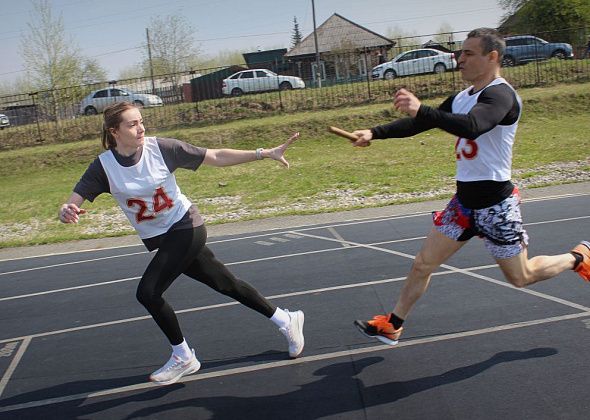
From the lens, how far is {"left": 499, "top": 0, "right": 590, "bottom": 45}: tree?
26.9 m

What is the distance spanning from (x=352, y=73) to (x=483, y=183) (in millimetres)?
24351

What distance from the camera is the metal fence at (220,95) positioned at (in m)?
23.1

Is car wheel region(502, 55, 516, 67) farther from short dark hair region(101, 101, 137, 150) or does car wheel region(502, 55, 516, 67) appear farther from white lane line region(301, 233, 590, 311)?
short dark hair region(101, 101, 137, 150)

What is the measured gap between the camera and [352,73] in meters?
27.5

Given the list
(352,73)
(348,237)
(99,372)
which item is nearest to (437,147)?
(348,237)

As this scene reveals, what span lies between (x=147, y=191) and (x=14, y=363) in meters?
2.19

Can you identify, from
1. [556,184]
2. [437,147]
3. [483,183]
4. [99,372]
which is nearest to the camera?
[483,183]

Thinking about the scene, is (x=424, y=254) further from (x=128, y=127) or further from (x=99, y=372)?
(x=99, y=372)

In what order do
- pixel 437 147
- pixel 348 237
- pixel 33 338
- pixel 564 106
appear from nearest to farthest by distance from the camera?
pixel 33 338 → pixel 348 237 → pixel 437 147 → pixel 564 106

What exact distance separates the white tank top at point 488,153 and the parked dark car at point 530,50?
2244 cm

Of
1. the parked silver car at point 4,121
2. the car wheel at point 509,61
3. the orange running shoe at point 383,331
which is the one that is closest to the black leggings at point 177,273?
the orange running shoe at point 383,331

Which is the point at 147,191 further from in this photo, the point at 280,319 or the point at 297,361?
the point at 297,361

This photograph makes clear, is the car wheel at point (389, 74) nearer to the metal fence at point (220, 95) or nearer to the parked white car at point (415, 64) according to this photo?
the parked white car at point (415, 64)

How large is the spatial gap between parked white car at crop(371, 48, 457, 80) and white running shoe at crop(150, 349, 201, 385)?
2270cm
